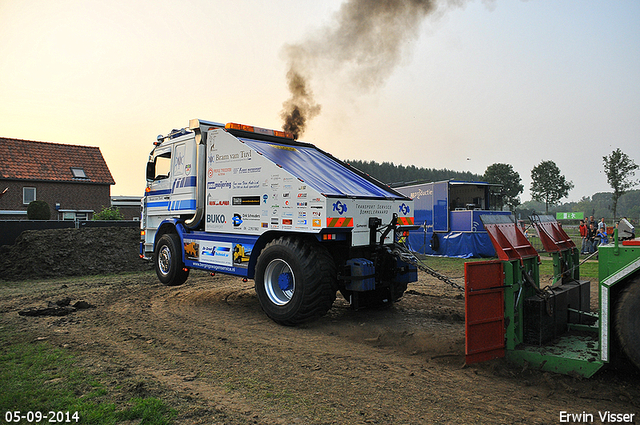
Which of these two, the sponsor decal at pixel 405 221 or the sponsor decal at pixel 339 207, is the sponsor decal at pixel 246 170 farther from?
the sponsor decal at pixel 405 221

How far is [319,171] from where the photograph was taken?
7.33 meters

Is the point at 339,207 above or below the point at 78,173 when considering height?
below

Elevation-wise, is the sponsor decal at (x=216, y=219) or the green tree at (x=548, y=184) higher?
the green tree at (x=548, y=184)

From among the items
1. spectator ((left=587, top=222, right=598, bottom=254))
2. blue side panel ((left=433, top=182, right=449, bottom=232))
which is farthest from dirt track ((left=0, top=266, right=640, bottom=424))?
spectator ((left=587, top=222, right=598, bottom=254))

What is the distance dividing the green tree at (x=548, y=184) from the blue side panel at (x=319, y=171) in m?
50.7

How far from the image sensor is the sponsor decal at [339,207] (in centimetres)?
610

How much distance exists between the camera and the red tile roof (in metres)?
28.8

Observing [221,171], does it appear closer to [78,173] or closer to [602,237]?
[602,237]

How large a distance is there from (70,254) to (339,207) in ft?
36.0

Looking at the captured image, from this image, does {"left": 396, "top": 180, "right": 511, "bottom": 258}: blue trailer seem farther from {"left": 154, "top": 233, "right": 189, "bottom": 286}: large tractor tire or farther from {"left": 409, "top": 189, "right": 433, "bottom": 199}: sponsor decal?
{"left": 154, "top": 233, "right": 189, "bottom": 286}: large tractor tire

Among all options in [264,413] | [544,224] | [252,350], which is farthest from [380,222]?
[264,413]

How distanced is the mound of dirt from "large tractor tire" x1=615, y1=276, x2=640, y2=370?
1315 centimetres

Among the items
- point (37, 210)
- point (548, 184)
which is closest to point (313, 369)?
point (37, 210)

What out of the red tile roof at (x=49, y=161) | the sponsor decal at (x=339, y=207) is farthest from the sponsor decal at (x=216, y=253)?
the red tile roof at (x=49, y=161)
